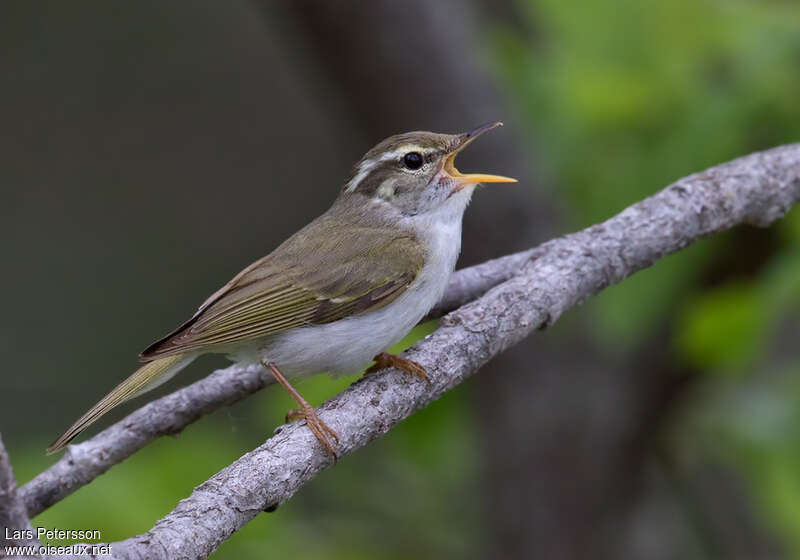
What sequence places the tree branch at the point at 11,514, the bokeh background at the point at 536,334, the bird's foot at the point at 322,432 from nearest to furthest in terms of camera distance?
the tree branch at the point at 11,514, the bird's foot at the point at 322,432, the bokeh background at the point at 536,334

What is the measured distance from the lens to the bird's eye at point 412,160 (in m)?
4.65

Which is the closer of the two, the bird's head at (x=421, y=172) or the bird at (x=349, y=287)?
the bird at (x=349, y=287)

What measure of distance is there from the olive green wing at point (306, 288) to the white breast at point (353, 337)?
0.04 meters

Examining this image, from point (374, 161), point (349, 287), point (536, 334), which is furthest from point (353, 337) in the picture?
point (536, 334)

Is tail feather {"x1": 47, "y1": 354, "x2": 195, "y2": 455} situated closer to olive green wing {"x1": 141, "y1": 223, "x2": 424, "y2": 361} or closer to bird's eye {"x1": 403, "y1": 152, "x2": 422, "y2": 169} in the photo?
olive green wing {"x1": 141, "y1": 223, "x2": 424, "y2": 361}

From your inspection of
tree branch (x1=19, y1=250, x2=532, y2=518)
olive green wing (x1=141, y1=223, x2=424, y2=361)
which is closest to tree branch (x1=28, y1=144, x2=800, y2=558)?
tree branch (x1=19, y1=250, x2=532, y2=518)

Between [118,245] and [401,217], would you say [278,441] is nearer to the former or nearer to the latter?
[401,217]

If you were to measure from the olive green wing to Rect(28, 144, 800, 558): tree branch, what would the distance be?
452mm

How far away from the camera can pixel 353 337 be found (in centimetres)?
399

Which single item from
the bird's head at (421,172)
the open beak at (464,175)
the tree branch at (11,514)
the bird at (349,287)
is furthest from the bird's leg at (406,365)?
the tree branch at (11,514)

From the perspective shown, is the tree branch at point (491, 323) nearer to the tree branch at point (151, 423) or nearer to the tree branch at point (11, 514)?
the tree branch at point (151, 423)

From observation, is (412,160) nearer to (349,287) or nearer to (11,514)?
(349,287)

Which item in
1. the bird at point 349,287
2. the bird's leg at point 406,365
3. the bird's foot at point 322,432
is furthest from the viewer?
the bird at point 349,287

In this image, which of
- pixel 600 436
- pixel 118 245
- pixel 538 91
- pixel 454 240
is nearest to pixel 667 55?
pixel 538 91
